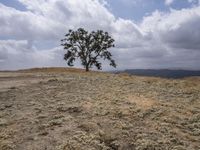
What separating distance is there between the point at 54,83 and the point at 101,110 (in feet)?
43.5

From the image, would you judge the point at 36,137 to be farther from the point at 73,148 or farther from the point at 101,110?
the point at 101,110

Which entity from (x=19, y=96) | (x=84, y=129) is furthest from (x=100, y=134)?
(x=19, y=96)

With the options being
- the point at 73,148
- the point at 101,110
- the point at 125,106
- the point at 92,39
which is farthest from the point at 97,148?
the point at 92,39

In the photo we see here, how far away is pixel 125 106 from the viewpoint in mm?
20500

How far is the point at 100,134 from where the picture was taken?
14820 mm

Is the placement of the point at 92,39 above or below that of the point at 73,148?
above

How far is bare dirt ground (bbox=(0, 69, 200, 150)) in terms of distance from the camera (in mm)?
13969

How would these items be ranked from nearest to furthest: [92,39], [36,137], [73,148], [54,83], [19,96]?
[73,148] → [36,137] → [19,96] → [54,83] → [92,39]

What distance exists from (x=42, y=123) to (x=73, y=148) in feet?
13.0

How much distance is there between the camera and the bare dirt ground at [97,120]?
1397 centimetres

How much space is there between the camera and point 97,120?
1706 centimetres

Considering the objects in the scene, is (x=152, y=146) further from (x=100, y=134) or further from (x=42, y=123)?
(x=42, y=123)

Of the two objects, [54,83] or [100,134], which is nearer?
[100,134]

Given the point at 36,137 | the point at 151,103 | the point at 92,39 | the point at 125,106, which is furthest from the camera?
the point at 92,39
